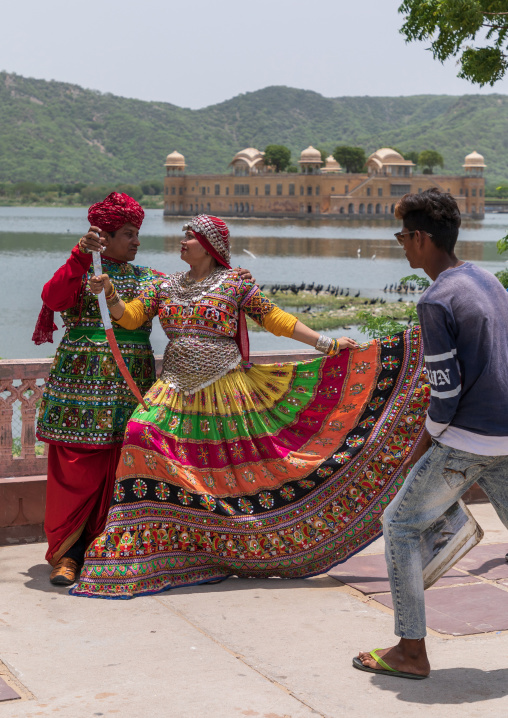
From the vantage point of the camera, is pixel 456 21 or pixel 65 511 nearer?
pixel 65 511

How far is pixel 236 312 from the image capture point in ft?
13.1

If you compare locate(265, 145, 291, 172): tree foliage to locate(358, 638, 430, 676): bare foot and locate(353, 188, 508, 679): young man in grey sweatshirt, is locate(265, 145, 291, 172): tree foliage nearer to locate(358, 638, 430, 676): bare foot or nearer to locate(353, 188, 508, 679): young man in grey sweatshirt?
locate(353, 188, 508, 679): young man in grey sweatshirt

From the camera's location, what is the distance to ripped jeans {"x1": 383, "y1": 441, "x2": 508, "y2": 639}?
111 inches

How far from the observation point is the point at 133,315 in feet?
13.0

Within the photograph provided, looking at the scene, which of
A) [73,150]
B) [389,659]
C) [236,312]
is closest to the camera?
[389,659]

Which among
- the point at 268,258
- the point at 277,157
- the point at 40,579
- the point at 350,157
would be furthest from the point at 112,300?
the point at 277,157

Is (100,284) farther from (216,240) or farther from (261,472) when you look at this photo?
(261,472)

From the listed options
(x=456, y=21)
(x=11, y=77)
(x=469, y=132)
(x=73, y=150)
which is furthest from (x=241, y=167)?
(x=456, y=21)

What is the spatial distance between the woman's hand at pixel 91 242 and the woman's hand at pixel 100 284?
10 cm

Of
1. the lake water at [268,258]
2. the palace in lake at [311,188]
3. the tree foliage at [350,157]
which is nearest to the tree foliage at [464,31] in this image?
the lake water at [268,258]

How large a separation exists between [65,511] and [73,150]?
499 feet

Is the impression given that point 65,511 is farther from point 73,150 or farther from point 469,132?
point 469,132

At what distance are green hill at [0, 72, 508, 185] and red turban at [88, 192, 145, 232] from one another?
5375 inches

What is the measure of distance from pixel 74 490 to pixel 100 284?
2.77 ft
